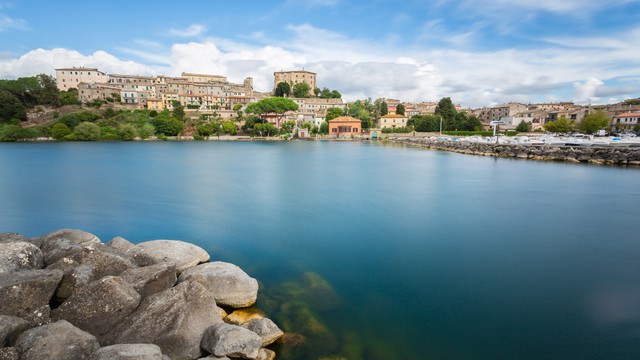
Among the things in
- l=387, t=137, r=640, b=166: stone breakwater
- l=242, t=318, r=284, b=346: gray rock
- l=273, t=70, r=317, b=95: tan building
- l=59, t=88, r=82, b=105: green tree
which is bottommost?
l=242, t=318, r=284, b=346: gray rock

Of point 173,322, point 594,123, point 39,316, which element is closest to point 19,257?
point 39,316

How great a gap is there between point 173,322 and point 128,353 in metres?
0.96

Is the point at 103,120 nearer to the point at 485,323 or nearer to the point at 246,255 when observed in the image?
the point at 246,255

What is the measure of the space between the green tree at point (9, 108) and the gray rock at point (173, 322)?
7597 centimetres

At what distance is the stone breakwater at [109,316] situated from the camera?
12.0 feet

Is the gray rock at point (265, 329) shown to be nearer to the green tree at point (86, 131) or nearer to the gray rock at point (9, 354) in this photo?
the gray rock at point (9, 354)

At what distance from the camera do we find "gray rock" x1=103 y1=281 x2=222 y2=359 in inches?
166

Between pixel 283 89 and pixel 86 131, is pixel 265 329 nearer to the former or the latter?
pixel 86 131

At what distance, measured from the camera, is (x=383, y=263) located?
8.01 m

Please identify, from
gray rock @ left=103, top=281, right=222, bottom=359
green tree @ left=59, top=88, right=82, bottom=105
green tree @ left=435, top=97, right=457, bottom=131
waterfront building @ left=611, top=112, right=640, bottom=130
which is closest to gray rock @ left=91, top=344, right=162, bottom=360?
gray rock @ left=103, top=281, right=222, bottom=359

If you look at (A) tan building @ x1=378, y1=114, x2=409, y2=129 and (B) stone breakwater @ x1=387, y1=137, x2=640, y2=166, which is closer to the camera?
(B) stone breakwater @ x1=387, y1=137, x2=640, y2=166

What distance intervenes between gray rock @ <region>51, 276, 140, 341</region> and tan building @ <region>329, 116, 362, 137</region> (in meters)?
67.0

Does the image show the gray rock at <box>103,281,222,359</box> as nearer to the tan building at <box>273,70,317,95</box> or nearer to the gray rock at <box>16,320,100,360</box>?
the gray rock at <box>16,320,100,360</box>

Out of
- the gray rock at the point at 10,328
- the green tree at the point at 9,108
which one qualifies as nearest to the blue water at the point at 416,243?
A: the gray rock at the point at 10,328
